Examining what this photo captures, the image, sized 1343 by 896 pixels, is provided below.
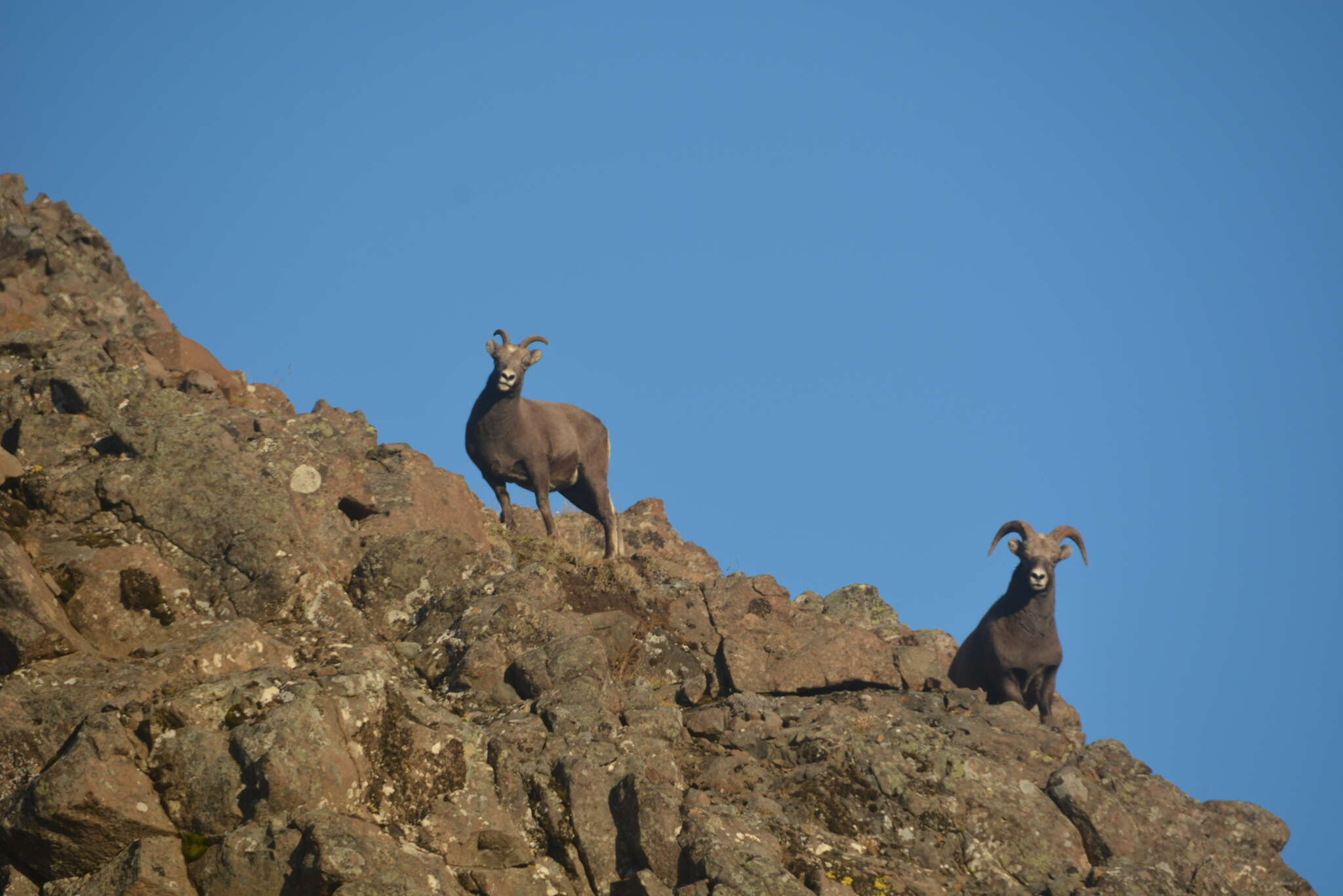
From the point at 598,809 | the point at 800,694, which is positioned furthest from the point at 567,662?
the point at 800,694

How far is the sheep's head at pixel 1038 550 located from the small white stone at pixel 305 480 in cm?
1010

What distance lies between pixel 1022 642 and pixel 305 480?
1066 centimetres

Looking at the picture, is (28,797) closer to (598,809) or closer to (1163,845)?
(598,809)

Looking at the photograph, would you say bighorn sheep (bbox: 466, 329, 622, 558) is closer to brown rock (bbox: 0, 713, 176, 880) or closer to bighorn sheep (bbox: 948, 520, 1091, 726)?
bighorn sheep (bbox: 948, 520, 1091, 726)

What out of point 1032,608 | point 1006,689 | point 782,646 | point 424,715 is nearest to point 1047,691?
point 1006,689

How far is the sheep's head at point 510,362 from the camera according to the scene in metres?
17.8

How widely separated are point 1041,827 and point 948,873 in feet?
4.09

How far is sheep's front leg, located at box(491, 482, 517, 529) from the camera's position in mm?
17844

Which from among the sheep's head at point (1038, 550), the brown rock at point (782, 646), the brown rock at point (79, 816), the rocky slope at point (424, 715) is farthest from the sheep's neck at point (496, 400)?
the brown rock at point (79, 816)

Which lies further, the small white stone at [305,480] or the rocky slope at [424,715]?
the small white stone at [305,480]

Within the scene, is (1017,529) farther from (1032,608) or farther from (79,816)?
(79,816)

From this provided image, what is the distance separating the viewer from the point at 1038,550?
17.0m

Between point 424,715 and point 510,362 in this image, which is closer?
point 424,715

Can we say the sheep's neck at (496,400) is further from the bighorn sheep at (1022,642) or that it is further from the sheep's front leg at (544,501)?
the bighorn sheep at (1022,642)
